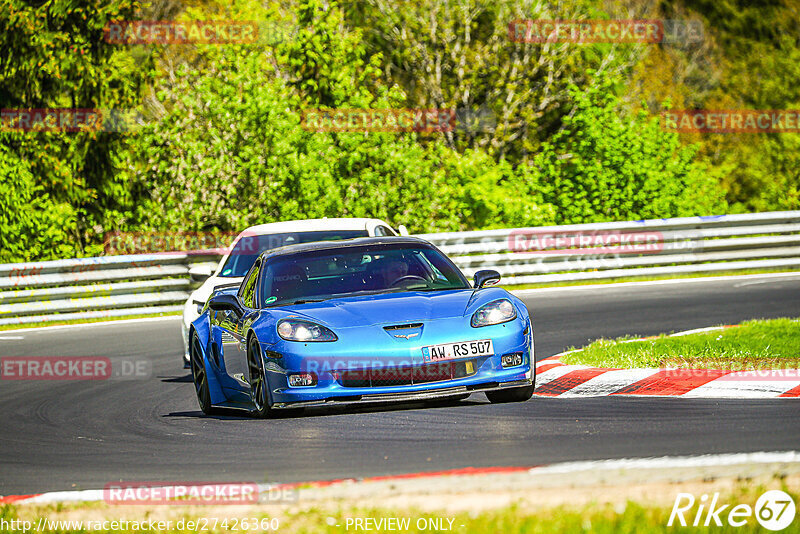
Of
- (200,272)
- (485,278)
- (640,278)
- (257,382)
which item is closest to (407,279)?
(485,278)

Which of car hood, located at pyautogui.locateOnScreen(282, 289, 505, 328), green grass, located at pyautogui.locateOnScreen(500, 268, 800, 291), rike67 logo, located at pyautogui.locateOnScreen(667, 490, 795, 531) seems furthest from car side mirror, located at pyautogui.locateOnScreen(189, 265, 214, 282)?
rike67 logo, located at pyautogui.locateOnScreen(667, 490, 795, 531)

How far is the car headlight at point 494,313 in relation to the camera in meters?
8.52

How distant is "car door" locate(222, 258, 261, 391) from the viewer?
9148 mm

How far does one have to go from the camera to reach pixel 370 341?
325 inches

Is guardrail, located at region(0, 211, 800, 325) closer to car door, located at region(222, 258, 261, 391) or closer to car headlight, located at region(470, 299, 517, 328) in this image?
car door, located at region(222, 258, 261, 391)

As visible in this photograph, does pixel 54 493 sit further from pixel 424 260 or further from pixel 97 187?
pixel 97 187

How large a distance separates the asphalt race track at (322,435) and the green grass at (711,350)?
1.01 meters

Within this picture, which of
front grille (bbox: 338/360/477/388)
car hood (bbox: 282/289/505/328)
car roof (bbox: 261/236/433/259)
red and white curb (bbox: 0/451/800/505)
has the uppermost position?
car roof (bbox: 261/236/433/259)

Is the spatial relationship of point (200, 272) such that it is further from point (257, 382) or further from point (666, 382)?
point (666, 382)

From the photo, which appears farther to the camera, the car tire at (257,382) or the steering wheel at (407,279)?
the steering wheel at (407,279)

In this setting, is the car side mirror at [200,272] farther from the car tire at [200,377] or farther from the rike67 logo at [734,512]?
the rike67 logo at [734,512]

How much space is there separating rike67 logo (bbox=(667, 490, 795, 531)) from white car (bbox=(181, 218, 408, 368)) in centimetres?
843

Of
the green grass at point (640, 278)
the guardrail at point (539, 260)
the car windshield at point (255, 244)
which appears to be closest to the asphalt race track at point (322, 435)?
the car windshield at point (255, 244)

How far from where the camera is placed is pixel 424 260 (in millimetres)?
9961
